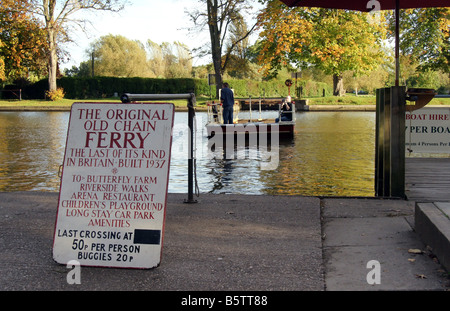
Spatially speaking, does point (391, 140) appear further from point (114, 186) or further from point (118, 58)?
point (118, 58)

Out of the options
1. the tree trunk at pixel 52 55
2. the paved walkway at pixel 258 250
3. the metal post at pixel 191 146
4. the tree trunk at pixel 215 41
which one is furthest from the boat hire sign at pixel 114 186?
the tree trunk at pixel 52 55

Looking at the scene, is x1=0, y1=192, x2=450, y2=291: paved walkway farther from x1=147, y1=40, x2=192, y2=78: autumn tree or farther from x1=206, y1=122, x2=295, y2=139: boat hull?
x1=147, y1=40, x2=192, y2=78: autumn tree

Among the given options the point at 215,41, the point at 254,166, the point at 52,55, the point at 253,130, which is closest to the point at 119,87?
the point at 52,55

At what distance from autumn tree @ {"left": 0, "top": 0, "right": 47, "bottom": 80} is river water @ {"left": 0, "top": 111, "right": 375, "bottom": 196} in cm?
2774

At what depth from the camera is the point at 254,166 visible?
48.0 ft

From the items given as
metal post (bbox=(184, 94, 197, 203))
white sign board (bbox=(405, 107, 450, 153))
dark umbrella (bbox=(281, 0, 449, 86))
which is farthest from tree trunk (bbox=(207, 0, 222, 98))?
metal post (bbox=(184, 94, 197, 203))

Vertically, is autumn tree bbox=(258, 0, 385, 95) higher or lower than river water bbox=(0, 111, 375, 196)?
higher

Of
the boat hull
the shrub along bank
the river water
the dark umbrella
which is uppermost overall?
the shrub along bank

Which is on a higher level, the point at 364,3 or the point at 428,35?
the point at 428,35

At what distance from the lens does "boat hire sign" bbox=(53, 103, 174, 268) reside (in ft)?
15.9

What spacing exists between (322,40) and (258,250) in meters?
39.2

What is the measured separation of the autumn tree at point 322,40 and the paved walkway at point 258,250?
32.9 metres

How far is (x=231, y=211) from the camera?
6.93 metres
